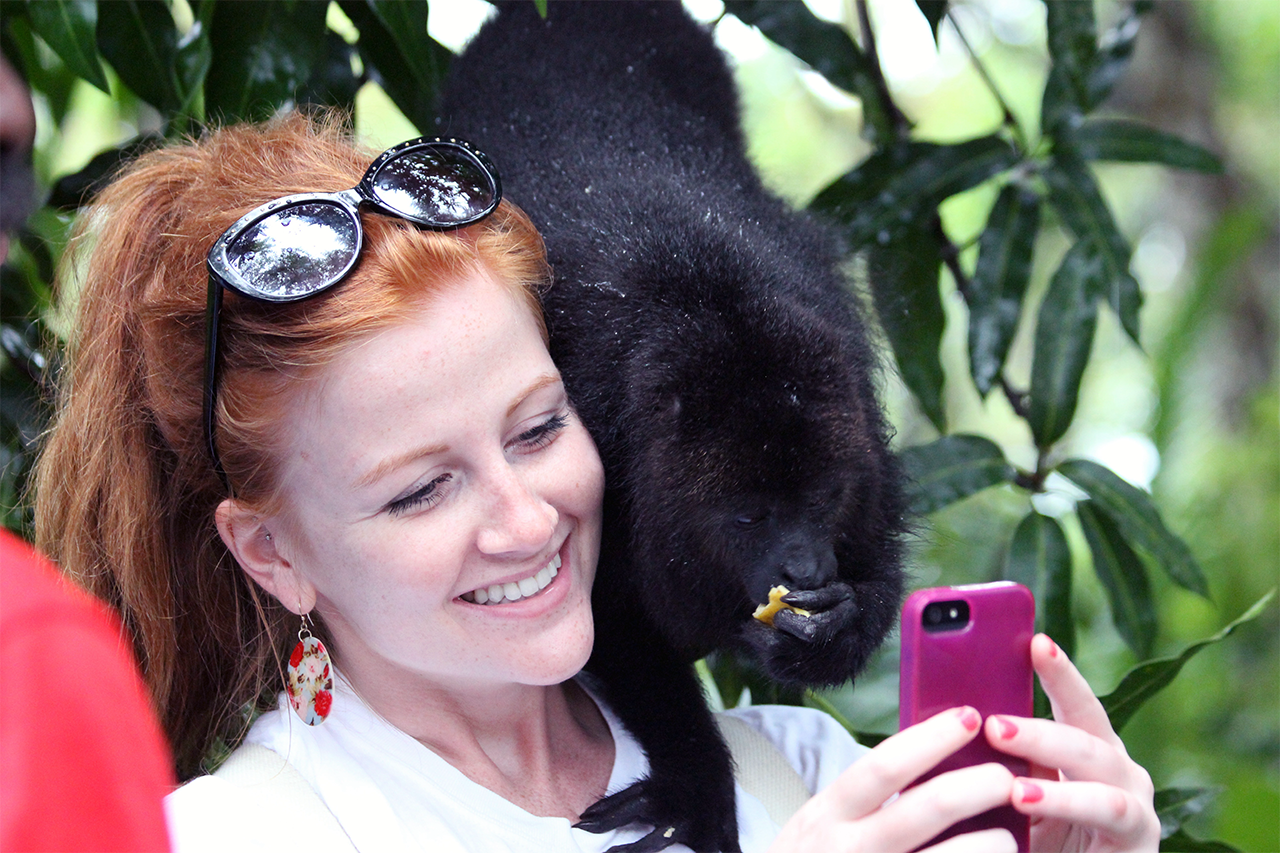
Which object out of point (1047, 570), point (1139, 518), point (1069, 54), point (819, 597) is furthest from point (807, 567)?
point (1069, 54)

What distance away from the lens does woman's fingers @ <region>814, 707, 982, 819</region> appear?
33.2 inches

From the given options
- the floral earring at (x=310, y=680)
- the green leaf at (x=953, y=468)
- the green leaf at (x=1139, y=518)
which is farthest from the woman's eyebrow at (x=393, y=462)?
the green leaf at (x=1139, y=518)

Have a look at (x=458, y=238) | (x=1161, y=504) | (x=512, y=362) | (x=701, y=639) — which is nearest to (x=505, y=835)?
(x=701, y=639)

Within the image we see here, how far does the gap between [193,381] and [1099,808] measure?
3.04ft

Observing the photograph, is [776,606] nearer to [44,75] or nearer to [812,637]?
[812,637]

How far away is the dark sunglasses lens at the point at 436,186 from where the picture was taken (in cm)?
114

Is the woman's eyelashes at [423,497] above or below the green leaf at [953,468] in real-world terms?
above

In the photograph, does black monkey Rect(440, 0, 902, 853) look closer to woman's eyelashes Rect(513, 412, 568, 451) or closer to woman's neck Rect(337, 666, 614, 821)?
woman's neck Rect(337, 666, 614, 821)

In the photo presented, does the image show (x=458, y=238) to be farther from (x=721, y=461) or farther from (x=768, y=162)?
(x=768, y=162)

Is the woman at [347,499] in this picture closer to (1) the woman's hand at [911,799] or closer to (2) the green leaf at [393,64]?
(1) the woman's hand at [911,799]

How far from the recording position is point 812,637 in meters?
1.33

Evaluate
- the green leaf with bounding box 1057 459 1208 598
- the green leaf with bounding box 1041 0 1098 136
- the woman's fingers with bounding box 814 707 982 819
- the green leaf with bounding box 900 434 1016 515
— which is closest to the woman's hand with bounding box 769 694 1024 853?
the woman's fingers with bounding box 814 707 982 819

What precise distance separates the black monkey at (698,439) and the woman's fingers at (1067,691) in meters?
0.38

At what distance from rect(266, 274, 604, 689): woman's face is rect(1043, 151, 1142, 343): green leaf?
111cm
